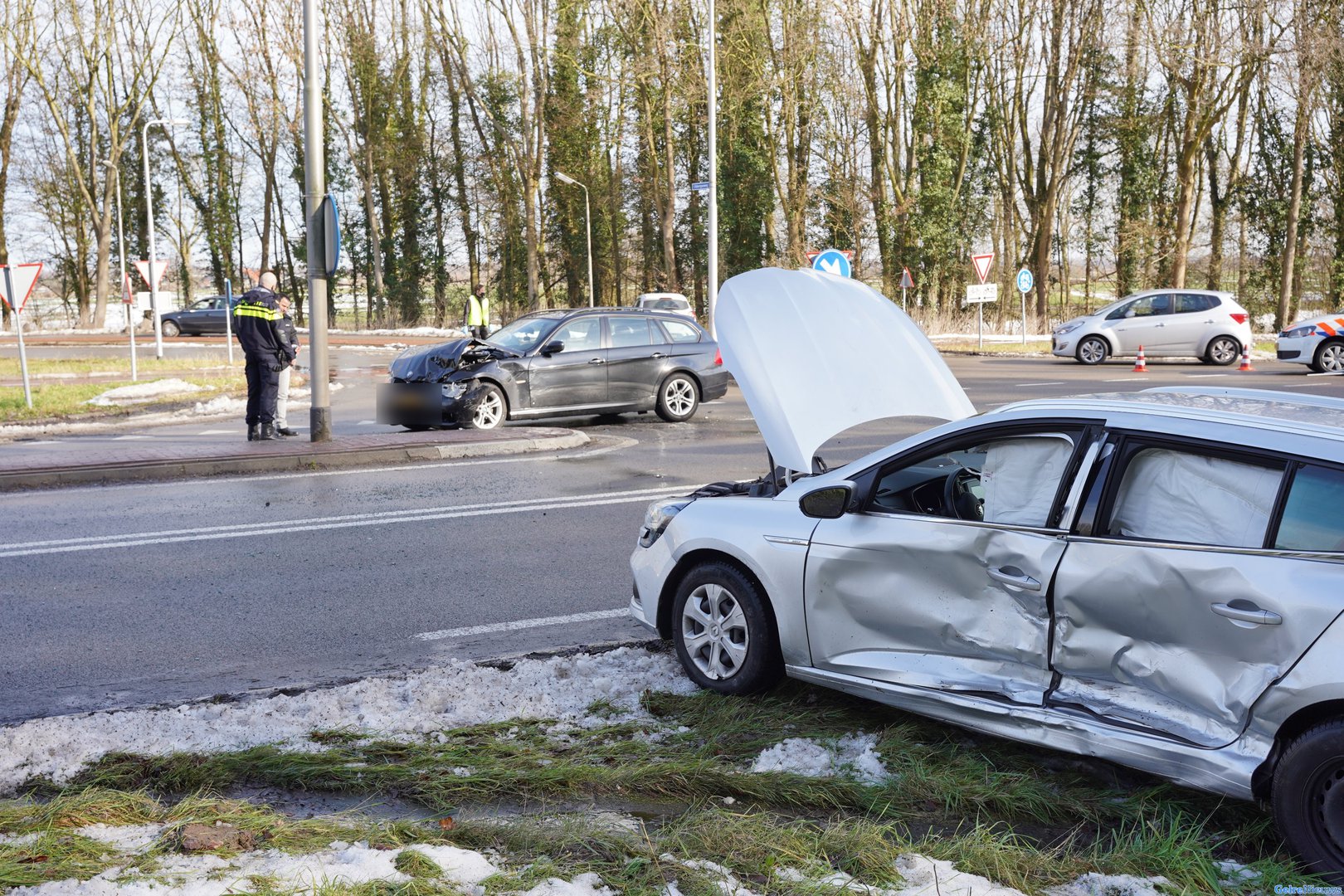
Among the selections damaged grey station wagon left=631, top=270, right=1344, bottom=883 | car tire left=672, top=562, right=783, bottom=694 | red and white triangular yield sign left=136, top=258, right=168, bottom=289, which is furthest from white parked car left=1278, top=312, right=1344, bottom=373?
red and white triangular yield sign left=136, top=258, right=168, bottom=289

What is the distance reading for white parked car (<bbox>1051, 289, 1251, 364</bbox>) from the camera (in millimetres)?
26422

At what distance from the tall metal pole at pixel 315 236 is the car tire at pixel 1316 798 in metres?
11.6

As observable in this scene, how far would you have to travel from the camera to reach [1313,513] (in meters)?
3.38

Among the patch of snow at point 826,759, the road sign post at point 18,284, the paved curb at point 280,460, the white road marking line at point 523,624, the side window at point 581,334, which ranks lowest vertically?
the patch of snow at point 826,759

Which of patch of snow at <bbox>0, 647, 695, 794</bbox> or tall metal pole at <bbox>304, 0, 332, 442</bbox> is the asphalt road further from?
tall metal pole at <bbox>304, 0, 332, 442</bbox>

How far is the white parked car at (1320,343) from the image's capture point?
75.2 feet

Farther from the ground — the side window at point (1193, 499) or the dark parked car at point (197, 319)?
the dark parked car at point (197, 319)

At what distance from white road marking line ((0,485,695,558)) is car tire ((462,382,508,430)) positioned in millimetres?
4952

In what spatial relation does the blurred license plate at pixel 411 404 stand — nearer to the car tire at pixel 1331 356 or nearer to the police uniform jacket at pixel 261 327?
the police uniform jacket at pixel 261 327

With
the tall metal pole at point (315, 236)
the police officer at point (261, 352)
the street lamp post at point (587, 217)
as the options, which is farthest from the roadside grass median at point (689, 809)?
the street lamp post at point (587, 217)

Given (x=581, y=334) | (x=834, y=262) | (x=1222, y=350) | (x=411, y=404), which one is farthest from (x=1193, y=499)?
(x=1222, y=350)

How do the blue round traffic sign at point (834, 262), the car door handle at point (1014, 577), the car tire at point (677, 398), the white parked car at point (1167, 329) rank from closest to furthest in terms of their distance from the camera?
the car door handle at point (1014, 577)
the car tire at point (677, 398)
the blue round traffic sign at point (834, 262)
the white parked car at point (1167, 329)

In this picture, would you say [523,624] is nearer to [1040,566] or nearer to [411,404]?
[1040,566]

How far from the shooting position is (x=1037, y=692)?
3.86m
